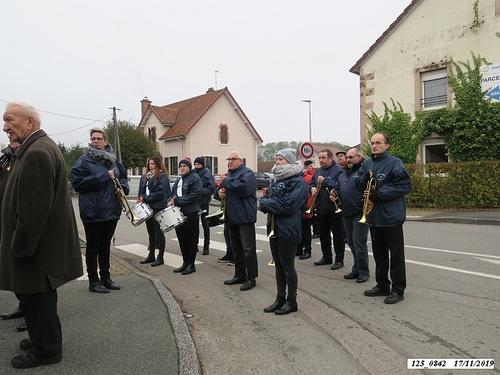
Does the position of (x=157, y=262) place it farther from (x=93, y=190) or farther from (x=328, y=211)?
(x=328, y=211)

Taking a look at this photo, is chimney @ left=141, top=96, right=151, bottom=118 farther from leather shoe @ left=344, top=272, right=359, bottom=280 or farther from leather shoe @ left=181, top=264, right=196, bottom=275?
leather shoe @ left=344, top=272, right=359, bottom=280

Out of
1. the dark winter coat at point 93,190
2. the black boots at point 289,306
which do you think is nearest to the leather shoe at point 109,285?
the dark winter coat at point 93,190

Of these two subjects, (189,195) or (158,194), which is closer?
(189,195)

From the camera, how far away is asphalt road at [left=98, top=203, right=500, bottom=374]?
3531 millimetres

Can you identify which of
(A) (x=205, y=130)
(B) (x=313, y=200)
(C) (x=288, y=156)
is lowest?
(B) (x=313, y=200)

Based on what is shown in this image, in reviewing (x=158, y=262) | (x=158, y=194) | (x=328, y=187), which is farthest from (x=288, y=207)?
(x=158, y=262)

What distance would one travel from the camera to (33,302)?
3309mm

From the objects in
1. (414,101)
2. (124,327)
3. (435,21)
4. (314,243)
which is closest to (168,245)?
(314,243)

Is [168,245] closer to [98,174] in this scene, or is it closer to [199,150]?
[98,174]

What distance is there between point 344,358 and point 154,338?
1.73 metres

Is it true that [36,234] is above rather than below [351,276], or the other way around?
above

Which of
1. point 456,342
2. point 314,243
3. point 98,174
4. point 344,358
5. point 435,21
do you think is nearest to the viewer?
point 344,358

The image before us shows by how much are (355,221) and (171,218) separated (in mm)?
2820

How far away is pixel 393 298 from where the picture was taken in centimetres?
501
